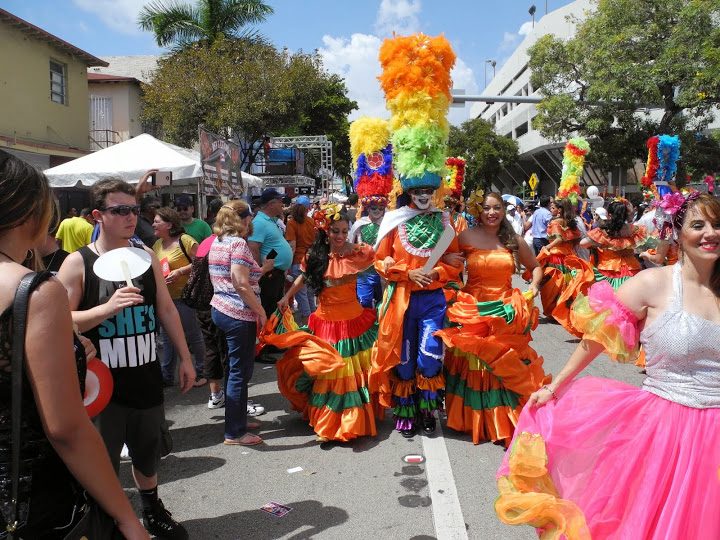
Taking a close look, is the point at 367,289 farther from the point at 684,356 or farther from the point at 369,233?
the point at 684,356

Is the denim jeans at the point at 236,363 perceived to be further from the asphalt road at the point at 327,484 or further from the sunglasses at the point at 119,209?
the sunglasses at the point at 119,209

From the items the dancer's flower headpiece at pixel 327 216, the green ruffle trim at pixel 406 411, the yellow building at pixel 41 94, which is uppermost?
the yellow building at pixel 41 94

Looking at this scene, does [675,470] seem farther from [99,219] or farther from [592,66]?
[592,66]

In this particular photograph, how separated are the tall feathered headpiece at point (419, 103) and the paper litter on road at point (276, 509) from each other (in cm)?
259

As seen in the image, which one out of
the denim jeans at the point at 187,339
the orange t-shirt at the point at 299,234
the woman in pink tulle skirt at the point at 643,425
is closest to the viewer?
the woman in pink tulle skirt at the point at 643,425

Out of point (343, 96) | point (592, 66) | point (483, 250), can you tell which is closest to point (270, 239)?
point (483, 250)

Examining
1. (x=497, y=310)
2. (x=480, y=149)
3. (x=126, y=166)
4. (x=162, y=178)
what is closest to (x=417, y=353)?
(x=497, y=310)

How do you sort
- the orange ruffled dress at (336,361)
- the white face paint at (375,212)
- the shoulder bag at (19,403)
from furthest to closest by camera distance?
the white face paint at (375,212) → the orange ruffled dress at (336,361) → the shoulder bag at (19,403)

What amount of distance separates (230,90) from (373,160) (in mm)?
13272

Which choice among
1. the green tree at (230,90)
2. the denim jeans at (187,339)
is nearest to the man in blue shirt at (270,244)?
the denim jeans at (187,339)

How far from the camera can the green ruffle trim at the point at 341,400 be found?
4.57 meters

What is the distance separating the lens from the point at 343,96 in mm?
41844

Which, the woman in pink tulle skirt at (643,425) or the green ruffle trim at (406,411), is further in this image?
the green ruffle trim at (406,411)

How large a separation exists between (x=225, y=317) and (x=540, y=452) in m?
2.63
